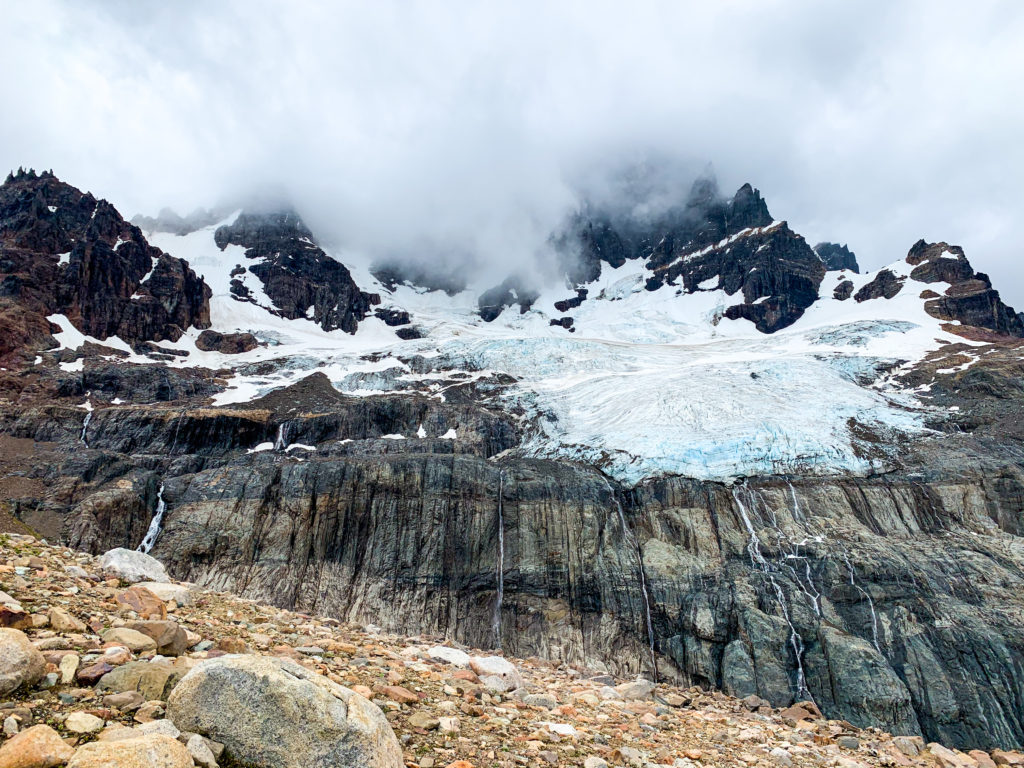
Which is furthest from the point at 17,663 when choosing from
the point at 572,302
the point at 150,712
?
the point at 572,302

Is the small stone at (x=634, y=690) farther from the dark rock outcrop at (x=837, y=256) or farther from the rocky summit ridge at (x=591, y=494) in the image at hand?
the dark rock outcrop at (x=837, y=256)

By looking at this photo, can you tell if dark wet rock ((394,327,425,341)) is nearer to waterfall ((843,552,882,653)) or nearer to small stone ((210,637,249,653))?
waterfall ((843,552,882,653))

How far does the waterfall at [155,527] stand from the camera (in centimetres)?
3441

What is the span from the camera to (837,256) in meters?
192

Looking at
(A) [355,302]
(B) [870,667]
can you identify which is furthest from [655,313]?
(B) [870,667]

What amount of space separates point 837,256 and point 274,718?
22801cm

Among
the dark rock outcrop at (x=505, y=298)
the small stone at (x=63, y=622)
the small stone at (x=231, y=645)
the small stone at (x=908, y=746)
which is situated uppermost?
the dark rock outcrop at (x=505, y=298)

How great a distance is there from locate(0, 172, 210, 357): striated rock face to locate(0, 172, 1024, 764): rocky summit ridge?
70 centimetres

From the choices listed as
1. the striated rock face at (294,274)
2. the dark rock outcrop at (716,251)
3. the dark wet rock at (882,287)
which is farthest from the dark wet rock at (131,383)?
the dark wet rock at (882,287)

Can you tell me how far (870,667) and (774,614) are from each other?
501 cm

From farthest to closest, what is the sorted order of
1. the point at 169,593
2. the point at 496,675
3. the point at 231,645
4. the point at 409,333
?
1. the point at 409,333
2. the point at 496,675
3. the point at 169,593
4. the point at 231,645

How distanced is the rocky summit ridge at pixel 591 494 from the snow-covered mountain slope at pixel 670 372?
1.35ft

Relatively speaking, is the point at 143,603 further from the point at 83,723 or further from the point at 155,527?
the point at 155,527

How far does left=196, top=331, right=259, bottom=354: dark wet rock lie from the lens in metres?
87.6
